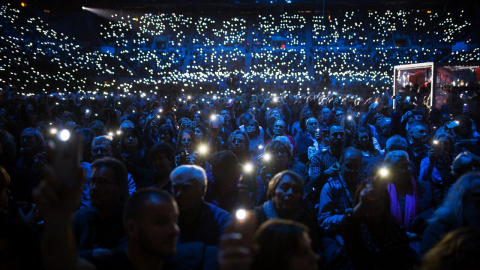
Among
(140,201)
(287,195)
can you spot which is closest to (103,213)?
(140,201)

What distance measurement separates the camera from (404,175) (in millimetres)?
3900

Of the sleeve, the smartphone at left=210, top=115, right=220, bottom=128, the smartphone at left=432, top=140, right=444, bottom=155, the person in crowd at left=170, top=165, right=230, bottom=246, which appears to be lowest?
the sleeve

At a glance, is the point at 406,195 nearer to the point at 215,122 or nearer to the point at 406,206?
the point at 406,206

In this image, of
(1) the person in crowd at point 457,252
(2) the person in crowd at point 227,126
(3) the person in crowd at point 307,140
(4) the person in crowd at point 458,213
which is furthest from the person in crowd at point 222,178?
(2) the person in crowd at point 227,126

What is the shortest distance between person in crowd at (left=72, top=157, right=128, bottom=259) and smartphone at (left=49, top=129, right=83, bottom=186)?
49.6 inches

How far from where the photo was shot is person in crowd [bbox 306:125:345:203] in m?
4.42

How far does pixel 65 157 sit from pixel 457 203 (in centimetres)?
264

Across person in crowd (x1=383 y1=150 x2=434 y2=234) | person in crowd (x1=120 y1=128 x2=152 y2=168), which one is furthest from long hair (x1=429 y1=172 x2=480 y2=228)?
person in crowd (x1=120 y1=128 x2=152 y2=168)

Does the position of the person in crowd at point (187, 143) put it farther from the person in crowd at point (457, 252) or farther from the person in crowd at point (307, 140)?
the person in crowd at point (457, 252)

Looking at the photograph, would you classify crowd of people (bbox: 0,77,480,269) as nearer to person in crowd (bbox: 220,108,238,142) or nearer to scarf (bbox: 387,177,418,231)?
scarf (bbox: 387,177,418,231)

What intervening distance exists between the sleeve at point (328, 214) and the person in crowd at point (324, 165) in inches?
18.7

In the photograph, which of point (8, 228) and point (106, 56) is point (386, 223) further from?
point (106, 56)

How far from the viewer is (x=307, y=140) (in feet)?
23.6

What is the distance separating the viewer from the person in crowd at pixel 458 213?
2.70 metres
